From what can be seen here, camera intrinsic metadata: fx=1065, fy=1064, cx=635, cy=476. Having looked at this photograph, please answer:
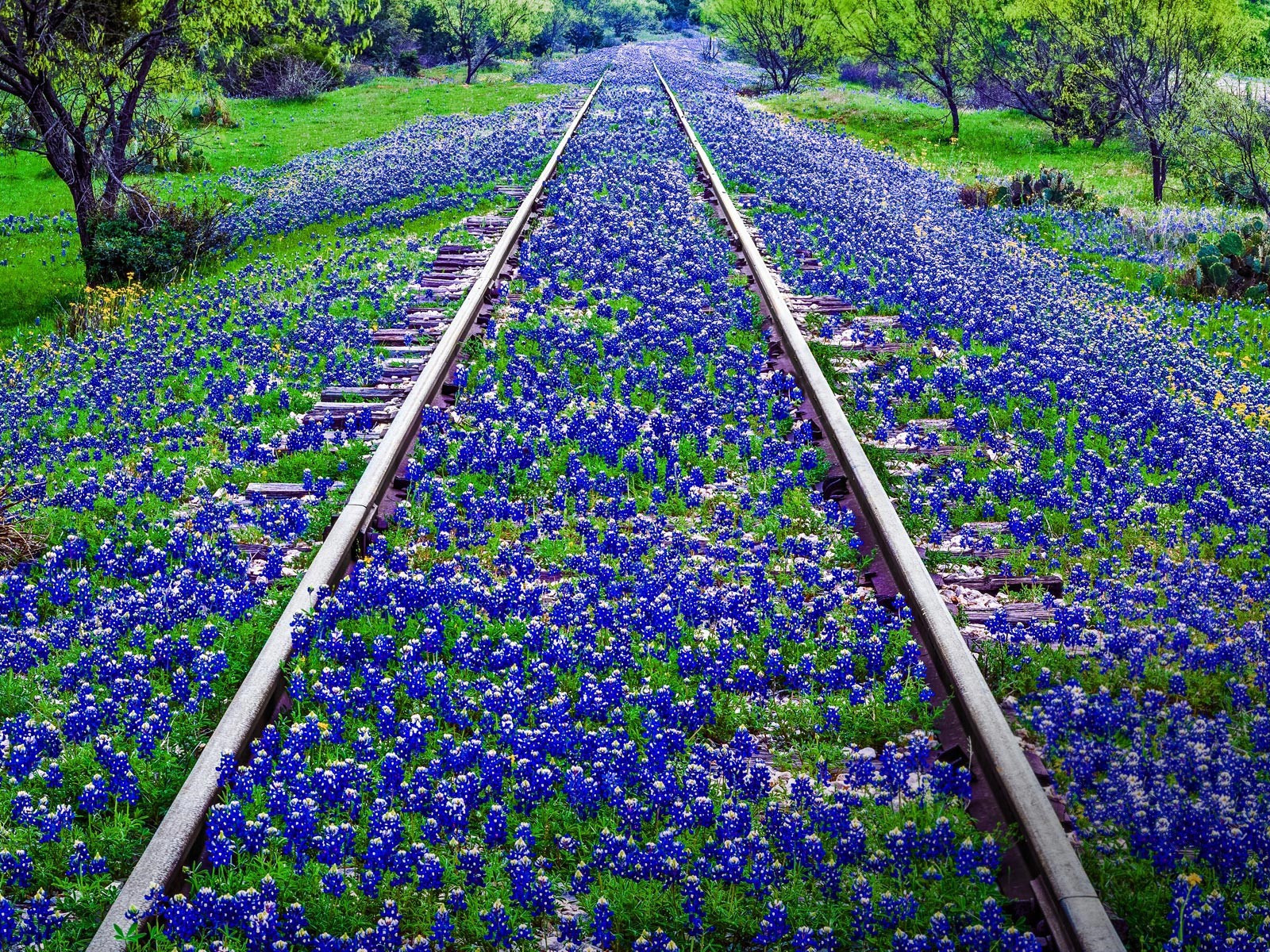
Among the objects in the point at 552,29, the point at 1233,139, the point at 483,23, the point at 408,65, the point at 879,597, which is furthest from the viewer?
A: the point at 552,29

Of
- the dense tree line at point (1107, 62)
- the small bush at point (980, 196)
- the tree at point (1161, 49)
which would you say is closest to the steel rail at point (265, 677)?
the small bush at point (980, 196)

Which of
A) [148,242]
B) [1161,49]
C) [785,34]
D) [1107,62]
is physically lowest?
[148,242]

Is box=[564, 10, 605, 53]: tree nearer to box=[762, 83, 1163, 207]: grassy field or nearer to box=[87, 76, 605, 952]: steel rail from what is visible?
box=[762, 83, 1163, 207]: grassy field

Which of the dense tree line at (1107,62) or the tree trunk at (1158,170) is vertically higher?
the dense tree line at (1107,62)

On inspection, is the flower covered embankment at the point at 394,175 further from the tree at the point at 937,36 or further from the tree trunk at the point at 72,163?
the tree at the point at 937,36

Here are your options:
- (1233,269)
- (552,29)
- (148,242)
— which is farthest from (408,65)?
(1233,269)

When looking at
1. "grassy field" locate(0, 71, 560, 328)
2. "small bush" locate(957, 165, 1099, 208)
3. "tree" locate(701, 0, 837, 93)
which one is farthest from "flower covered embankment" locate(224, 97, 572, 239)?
"tree" locate(701, 0, 837, 93)

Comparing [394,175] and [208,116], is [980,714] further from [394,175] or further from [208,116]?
[208,116]

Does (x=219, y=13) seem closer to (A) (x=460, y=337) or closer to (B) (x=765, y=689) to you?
(A) (x=460, y=337)
